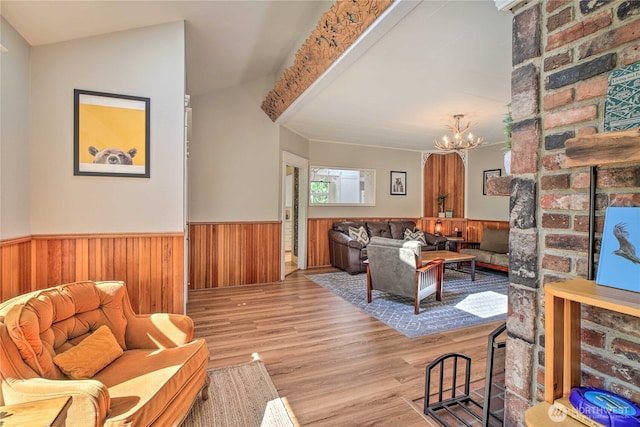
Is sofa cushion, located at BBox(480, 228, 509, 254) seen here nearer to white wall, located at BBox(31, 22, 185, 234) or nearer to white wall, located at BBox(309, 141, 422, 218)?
white wall, located at BBox(309, 141, 422, 218)

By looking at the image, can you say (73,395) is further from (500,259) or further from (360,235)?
(500,259)

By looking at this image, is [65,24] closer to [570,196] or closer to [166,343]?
[166,343]

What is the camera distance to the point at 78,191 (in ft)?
8.25

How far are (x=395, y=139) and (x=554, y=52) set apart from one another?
556 centimetres

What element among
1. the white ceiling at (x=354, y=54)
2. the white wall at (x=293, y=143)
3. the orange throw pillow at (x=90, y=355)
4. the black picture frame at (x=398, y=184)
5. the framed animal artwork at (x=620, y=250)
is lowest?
the orange throw pillow at (x=90, y=355)

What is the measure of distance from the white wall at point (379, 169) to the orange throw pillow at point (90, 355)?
486 cm

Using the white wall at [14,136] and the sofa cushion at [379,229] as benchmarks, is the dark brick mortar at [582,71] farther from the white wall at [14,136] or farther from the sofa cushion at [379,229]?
the sofa cushion at [379,229]

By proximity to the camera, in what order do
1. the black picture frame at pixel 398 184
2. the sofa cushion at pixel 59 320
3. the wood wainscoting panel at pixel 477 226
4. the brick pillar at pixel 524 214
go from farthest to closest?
the black picture frame at pixel 398 184 → the wood wainscoting panel at pixel 477 226 → the sofa cushion at pixel 59 320 → the brick pillar at pixel 524 214

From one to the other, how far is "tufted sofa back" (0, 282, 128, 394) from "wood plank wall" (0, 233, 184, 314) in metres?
0.60

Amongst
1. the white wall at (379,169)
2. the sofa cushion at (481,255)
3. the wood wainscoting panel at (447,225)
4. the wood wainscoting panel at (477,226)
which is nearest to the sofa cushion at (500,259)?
the sofa cushion at (481,255)

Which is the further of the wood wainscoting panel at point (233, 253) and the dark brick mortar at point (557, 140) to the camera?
the wood wainscoting panel at point (233, 253)

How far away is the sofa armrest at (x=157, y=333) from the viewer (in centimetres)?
203

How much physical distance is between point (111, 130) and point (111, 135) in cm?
4

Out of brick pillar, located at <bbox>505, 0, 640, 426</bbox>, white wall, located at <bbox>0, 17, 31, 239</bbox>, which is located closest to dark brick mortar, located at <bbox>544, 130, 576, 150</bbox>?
brick pillar, located at <bbox>505, 0, 640, 426</bbox>
